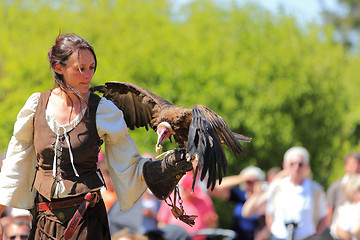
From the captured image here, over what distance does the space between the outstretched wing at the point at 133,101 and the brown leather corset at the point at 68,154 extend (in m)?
0.77

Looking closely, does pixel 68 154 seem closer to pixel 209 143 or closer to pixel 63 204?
pixel 63 204

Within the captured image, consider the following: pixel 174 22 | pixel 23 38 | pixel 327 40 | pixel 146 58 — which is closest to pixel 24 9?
pixel 23 38

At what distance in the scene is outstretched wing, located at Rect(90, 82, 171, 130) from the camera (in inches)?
148

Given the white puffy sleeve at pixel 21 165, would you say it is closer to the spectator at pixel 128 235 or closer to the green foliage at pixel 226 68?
the spectator at pixel 128 235

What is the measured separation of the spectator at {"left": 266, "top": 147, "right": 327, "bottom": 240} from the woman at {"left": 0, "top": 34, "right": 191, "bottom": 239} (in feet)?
10.5

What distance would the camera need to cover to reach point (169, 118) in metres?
3.81

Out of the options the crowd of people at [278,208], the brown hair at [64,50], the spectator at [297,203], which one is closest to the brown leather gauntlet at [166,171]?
the brown hair at [64,50]

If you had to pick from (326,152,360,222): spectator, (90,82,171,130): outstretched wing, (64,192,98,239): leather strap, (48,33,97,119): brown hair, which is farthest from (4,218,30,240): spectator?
(326,152,360,222): spectator

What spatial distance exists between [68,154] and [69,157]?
0.7 inches

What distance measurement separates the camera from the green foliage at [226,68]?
10.4 meters

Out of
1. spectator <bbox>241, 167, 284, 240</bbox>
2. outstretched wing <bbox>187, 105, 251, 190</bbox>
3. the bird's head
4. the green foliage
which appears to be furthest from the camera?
the green foliage

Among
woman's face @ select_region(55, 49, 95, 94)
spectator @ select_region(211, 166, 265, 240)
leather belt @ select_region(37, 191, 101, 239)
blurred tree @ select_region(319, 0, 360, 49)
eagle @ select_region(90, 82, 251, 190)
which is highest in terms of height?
blurred tree @ select_region(319, 0, 360, 49)

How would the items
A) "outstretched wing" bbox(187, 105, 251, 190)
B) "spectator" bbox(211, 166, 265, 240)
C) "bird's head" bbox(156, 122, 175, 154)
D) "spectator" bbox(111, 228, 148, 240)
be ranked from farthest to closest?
"spectator" bbox(211, 166, 265, 240), "spectator" bbox(111, 228, 148, 240), "bird's head" bbox(156, 122, 175, 154), "outstretched wing" bbox(187, 105, 251, 190)

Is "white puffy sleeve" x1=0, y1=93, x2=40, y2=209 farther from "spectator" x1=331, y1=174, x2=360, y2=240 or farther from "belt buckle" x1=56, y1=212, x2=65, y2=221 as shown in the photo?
"spectator" x1=331, y1=174, x2=360, y2=240
